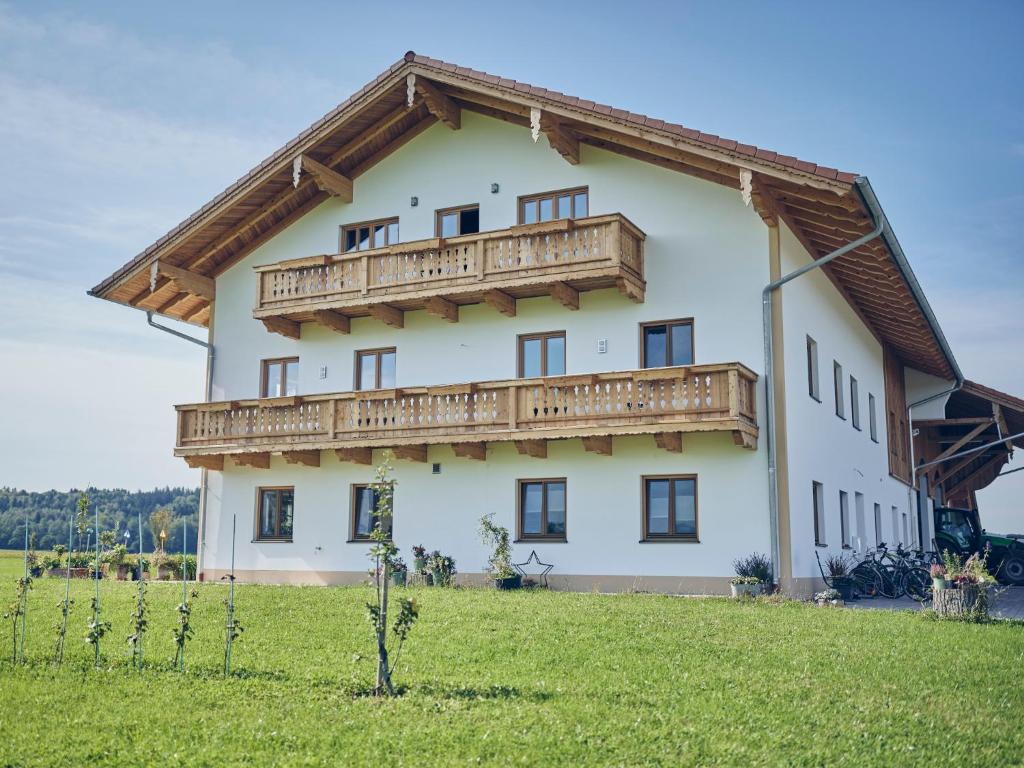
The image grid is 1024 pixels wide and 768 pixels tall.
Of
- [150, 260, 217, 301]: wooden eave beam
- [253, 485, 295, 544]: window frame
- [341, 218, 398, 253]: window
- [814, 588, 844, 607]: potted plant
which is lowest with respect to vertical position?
[814, 588, 844, 607]: potted plant

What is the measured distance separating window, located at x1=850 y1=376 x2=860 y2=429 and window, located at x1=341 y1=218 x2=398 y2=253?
12.0m

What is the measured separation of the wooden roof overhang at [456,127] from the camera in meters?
20.0

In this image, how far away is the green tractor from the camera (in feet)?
101

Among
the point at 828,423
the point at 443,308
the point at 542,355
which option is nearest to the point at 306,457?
the point at 443,308

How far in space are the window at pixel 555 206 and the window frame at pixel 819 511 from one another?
292 inches

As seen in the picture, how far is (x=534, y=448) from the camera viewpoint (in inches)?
852

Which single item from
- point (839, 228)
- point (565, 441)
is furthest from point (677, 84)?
point (565, 441)

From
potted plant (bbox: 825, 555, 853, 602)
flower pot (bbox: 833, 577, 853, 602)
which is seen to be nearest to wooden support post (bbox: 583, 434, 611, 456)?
potted plant (bbox: 825, 555, 853, 602)

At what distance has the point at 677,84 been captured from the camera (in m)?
17.1

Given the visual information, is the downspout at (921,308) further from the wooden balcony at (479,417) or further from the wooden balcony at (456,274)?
the wooden balcony at (456,274)

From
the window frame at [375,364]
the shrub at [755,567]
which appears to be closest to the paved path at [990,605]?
the shrub at [755,567]

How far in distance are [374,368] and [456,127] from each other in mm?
5679

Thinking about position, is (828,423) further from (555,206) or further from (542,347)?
(555,206)

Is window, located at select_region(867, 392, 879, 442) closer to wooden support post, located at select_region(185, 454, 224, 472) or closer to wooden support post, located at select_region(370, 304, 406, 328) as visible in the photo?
wooden support post, located at select_region(370, 304, 406, 328)
